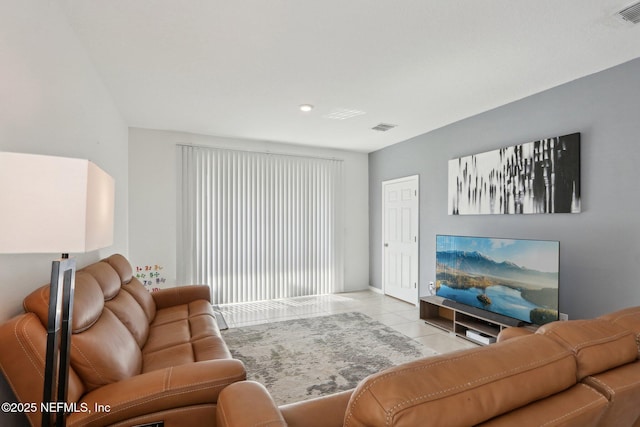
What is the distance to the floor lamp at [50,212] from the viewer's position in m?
0.94

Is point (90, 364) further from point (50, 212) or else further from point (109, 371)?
point (50, 212)

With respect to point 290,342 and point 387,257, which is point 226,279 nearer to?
point 290,342

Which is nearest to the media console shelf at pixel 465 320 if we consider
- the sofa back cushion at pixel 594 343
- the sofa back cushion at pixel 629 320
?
the sofa back cushion at pixel 629 320

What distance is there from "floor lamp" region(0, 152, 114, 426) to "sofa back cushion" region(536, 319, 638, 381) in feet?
5.12

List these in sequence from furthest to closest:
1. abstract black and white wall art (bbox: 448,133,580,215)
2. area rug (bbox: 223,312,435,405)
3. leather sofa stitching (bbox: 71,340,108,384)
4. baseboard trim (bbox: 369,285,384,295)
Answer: baseboard trim (bbox: 369,285,384,295), abstract black and white wall art (bbox: 448,133,580,215), area rug (bbox: 223,312,435,405), leather sofa stitching (bbox: 71,340,108,384)

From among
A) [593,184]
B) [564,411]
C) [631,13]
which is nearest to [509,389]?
[564,411]

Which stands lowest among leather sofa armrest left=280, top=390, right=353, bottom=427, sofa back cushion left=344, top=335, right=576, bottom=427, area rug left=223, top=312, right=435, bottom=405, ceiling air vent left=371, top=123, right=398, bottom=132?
area rug left=223, top=312, right=435, bottom=405

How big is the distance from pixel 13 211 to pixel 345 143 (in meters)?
4.98

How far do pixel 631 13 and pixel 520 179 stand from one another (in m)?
1.70

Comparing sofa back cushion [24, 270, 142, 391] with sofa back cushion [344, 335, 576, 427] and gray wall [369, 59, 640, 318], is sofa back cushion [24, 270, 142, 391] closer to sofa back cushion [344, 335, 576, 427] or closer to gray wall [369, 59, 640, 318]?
sofa back cushion [344, 335, 576, 427]

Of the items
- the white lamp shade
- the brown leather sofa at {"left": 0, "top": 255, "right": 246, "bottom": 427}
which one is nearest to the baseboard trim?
the brown leather sofa at {"left": 0, "top": 255, "right": 246, "bottom": 427}

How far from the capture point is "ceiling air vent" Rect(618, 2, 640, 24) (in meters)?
1.96

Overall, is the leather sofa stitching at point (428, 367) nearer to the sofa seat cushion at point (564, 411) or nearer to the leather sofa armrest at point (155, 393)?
the sofa seat cushion at point (564, 411)

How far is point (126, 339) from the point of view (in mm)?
1893
